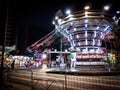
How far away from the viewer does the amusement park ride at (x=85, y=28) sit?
2703 centimetres

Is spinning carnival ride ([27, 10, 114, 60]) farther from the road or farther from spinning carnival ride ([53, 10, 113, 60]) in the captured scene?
the road

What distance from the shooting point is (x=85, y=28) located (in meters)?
33.2

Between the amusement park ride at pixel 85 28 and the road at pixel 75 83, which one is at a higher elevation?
the amusement park ride at pixel 85 28

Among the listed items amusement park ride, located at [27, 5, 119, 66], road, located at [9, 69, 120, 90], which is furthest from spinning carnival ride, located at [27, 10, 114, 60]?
road, located at [9, 69, 120, 90]

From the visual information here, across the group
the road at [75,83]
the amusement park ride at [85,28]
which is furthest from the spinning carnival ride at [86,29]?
the road at [75,83]

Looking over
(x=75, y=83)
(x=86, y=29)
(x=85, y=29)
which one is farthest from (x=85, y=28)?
(x=75, y=83)

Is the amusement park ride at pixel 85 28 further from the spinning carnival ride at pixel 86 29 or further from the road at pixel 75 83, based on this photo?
the road at pixel 75 83

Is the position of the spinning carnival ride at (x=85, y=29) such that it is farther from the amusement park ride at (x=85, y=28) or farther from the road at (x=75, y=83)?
the road at (x=75, y=83)

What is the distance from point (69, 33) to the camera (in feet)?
119

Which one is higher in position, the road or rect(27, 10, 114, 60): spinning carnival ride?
rect(27, 10, 114, 60): spinning carnival ride

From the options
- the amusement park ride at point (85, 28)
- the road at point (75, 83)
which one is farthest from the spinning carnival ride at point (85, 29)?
the road at point (75, 83)

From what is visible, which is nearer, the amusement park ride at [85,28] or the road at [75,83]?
the road at [75,83]

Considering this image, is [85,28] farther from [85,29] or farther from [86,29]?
[86,29]

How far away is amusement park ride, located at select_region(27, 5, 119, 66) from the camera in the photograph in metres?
27.0
